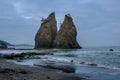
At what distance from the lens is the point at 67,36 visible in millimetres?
139625

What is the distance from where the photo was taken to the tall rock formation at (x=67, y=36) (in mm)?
136950

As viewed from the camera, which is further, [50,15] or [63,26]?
[50,15]

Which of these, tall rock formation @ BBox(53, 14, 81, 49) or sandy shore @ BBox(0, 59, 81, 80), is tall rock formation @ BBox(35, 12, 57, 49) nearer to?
tall rock formation @ BBox(53, 14, 81, 49)

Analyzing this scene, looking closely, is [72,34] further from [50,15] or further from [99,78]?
[99,78]

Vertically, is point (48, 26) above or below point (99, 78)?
above

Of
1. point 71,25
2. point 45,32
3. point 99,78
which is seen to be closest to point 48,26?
point 45,32

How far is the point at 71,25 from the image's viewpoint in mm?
146000

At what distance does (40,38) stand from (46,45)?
581 cm

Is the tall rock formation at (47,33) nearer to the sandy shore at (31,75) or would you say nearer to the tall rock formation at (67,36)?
the tall rock formation at (67,36)

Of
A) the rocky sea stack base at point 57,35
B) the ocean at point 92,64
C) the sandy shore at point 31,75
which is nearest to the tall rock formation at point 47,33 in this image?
the rocky sea stack base at point 57,35

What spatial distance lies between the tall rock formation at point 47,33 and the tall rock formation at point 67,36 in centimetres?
556

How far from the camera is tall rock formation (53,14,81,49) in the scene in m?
137

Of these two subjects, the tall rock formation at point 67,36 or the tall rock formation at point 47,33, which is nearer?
the tall rock formation at point 67,36

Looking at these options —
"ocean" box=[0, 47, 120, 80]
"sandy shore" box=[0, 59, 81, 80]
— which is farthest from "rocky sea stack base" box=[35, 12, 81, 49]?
"sandy shore" box=[0, 59, 81, 80]
